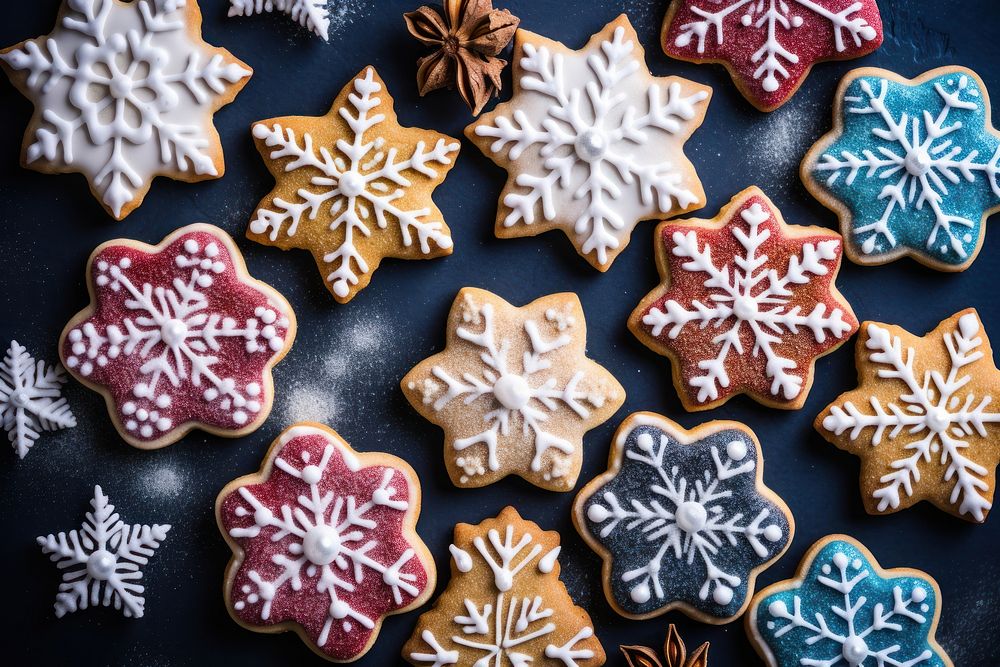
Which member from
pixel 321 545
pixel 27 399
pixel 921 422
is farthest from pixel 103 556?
pixel 921 422

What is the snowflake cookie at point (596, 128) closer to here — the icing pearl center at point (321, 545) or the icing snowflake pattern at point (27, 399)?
the icing pearl center at point (321, 545)

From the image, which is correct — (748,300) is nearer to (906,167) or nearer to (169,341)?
(906,167)

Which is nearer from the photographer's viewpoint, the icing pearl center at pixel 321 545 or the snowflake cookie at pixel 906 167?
the icing pearl center at pixel 321 545

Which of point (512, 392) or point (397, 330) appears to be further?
point (397, 330)

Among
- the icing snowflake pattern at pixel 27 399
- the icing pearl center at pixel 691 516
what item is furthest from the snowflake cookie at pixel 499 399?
the icing snowflake pattern at pixel 27 399

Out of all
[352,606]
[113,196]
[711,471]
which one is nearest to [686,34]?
[711,471]

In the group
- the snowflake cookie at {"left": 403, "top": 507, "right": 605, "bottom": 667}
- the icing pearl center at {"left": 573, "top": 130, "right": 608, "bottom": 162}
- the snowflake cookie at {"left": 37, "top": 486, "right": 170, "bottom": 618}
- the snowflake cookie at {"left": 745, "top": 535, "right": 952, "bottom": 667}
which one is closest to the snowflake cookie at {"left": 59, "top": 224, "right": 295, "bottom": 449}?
the snowflake cookie at {"left": 37, "top": 486, "right": 170, "bottom": 618}
